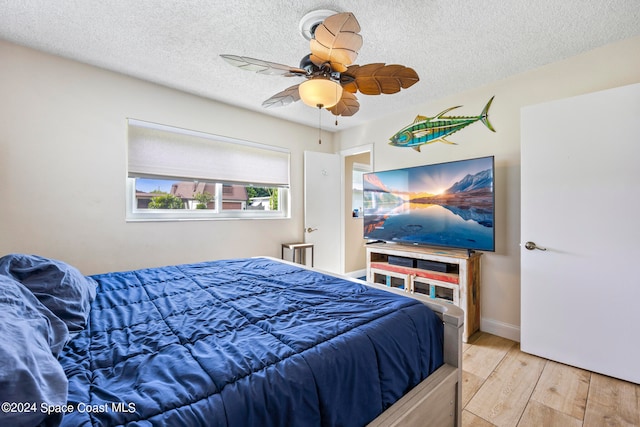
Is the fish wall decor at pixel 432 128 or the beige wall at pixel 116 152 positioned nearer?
the beige wall at pixel 116 152

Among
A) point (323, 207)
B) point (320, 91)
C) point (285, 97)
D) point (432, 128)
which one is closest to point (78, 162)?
point (285, 97)

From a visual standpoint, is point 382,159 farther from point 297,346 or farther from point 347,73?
point 297,346

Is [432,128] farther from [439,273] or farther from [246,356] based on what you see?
[246,356]

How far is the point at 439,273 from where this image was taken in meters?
2.64

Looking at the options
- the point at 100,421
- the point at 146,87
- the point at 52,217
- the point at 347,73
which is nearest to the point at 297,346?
the point at 100,421

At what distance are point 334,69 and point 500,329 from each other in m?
2.68

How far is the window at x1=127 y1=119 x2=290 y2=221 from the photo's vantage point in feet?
8.90

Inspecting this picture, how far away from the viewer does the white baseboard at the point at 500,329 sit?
8.20 ft

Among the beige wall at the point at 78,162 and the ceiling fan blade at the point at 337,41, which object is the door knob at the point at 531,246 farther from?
the beige wall at the point at 78,162

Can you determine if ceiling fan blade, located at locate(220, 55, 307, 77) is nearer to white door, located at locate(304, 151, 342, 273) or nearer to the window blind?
the window blind

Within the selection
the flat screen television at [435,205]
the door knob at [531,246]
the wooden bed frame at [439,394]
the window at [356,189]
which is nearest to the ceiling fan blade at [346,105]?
the flat screen television at [435,205]

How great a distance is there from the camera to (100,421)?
61cm

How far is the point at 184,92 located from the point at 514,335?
3.96m

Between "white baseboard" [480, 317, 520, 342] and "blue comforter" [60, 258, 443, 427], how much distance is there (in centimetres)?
172
